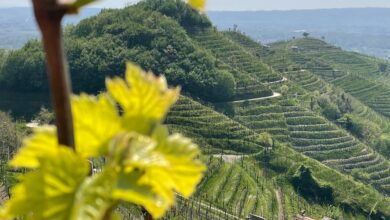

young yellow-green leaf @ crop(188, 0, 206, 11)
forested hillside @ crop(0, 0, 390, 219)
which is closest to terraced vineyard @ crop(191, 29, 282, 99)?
forested hillside @ crop(0, 0, 390, 219)

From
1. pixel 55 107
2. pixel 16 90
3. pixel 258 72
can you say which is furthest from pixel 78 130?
pixel 258 72

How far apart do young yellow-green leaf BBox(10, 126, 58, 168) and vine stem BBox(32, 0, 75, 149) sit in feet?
0.04

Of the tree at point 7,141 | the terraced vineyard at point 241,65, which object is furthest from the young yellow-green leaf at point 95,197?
the terraced vineyard at point 241,65

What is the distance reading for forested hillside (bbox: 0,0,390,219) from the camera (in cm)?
3375

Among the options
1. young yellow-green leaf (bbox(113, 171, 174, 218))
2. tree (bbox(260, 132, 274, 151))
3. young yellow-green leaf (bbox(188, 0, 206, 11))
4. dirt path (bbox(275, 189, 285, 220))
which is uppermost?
young yellow-green leaf (bbox(188, 0, 206, 11))

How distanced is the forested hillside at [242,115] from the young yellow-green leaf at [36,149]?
81.2 feet

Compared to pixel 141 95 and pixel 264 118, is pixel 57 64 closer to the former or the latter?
pixel 141 95

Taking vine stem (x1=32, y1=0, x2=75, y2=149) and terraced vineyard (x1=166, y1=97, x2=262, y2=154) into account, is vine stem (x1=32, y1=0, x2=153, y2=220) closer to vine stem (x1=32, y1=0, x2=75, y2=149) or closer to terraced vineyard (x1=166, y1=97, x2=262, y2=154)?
vine stem (x1=32, y1=0, x2=75, y2=149)

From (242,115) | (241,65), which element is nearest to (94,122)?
(242,115)

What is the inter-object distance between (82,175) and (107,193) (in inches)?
1.2

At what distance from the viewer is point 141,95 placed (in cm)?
55

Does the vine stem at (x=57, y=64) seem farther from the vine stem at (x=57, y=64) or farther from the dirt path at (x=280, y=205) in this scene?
the dirt path at (x=280, y=205)

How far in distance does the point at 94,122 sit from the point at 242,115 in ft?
141

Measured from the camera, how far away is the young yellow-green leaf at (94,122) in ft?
1.85
